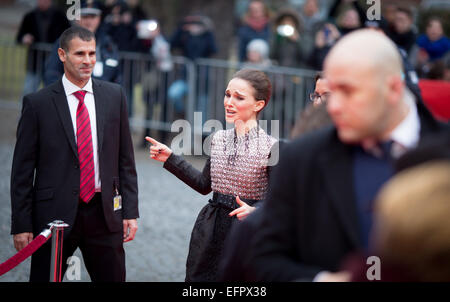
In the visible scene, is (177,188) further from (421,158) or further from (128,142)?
(421,158)

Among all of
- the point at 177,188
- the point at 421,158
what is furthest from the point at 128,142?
the point at 177,188

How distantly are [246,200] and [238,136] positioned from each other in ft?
1.37

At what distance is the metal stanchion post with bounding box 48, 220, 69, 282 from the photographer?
436 cm

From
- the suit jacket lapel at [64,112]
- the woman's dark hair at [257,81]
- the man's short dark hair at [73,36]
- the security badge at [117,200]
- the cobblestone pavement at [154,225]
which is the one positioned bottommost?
the cobblestone pavement at [154,225]

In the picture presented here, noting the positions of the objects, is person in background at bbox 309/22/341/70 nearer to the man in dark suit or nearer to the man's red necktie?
the man in dark suit

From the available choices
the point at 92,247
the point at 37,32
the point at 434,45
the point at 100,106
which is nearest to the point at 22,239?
the point at 92,247

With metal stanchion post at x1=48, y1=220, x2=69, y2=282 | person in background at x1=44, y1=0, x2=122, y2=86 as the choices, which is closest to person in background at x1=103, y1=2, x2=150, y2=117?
person in background at x1=44, y1=0, x2=122, y2=86

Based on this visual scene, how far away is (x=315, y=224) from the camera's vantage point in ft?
7.75

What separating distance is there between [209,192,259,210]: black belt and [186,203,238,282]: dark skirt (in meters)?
0.02

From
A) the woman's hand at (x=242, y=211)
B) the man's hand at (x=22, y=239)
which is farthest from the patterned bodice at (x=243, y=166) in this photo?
the man's hand at (x=22, y=239)

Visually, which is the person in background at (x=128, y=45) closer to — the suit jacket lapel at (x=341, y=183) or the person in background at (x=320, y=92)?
the person in background at (x=320, y=92)

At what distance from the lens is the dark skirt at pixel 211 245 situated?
14.5 ft

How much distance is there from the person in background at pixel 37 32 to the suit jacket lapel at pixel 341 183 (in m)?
10.1

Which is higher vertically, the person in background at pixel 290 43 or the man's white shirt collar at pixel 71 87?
the person in background at pixel 290 43
